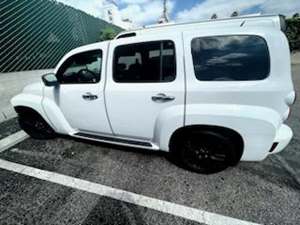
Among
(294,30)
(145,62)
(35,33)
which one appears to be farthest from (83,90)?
(294,30)

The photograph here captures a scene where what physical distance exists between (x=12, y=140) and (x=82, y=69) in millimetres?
2462

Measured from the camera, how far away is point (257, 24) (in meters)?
1.87

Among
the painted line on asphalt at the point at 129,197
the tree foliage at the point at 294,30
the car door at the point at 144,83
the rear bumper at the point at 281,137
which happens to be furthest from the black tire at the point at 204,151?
the tree foliage at the point at 294,30

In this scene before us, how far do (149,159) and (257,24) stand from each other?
239cm

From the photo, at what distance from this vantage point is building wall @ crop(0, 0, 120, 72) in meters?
6.64

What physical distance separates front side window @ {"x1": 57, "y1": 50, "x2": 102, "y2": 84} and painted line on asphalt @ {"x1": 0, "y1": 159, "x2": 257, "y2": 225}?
154cm

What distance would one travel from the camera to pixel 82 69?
2.81 m

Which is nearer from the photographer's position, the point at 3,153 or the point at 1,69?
the point at 3,153

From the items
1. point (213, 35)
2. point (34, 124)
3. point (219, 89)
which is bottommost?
point (34, 124)

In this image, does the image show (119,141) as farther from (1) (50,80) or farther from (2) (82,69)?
(1) (50,80)

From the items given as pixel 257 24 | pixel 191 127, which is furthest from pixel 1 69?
pixel 257 24

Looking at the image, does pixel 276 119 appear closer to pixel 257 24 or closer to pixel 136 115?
pixel 257 24

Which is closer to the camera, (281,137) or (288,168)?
(281,137)

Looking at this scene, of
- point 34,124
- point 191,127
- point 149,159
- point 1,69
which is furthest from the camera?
point 1,69
